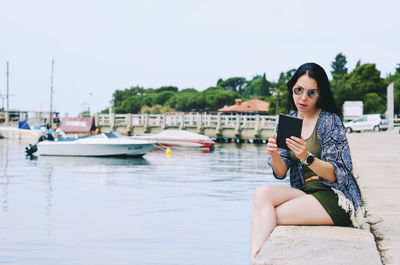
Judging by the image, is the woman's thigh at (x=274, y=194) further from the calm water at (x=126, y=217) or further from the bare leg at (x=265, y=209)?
the calm water at (x=126, y=217)

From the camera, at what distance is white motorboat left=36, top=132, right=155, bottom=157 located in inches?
1182

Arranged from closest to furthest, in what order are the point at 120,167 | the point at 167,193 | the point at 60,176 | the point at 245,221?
the point at 245,221 < the point at 167,193 < the point at 60,176 < the point at 120,167

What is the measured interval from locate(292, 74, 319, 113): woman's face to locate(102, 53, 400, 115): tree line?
62.7 meters

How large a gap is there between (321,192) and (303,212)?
0.62ft

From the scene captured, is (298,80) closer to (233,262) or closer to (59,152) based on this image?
(233,262)

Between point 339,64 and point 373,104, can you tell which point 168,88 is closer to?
point 339,64

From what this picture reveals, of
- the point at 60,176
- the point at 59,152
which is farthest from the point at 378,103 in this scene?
the point at 60,176

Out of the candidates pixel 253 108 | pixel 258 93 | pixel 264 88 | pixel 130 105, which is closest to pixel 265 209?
pixel 253 108

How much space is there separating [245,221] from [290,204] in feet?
22.8

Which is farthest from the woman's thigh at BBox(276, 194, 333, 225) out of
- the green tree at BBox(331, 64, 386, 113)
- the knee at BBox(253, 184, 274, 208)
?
the green tree at BBox(331, 64, 386, 113)

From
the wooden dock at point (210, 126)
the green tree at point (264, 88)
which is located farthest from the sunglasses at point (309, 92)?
the green tree at point (264, 88)

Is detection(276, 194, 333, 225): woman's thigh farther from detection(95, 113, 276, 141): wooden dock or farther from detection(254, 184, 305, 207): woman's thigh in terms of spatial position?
detection(95, 113, 276, 141): wooden dock

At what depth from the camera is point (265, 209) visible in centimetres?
373

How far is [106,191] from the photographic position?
16.3 metres
